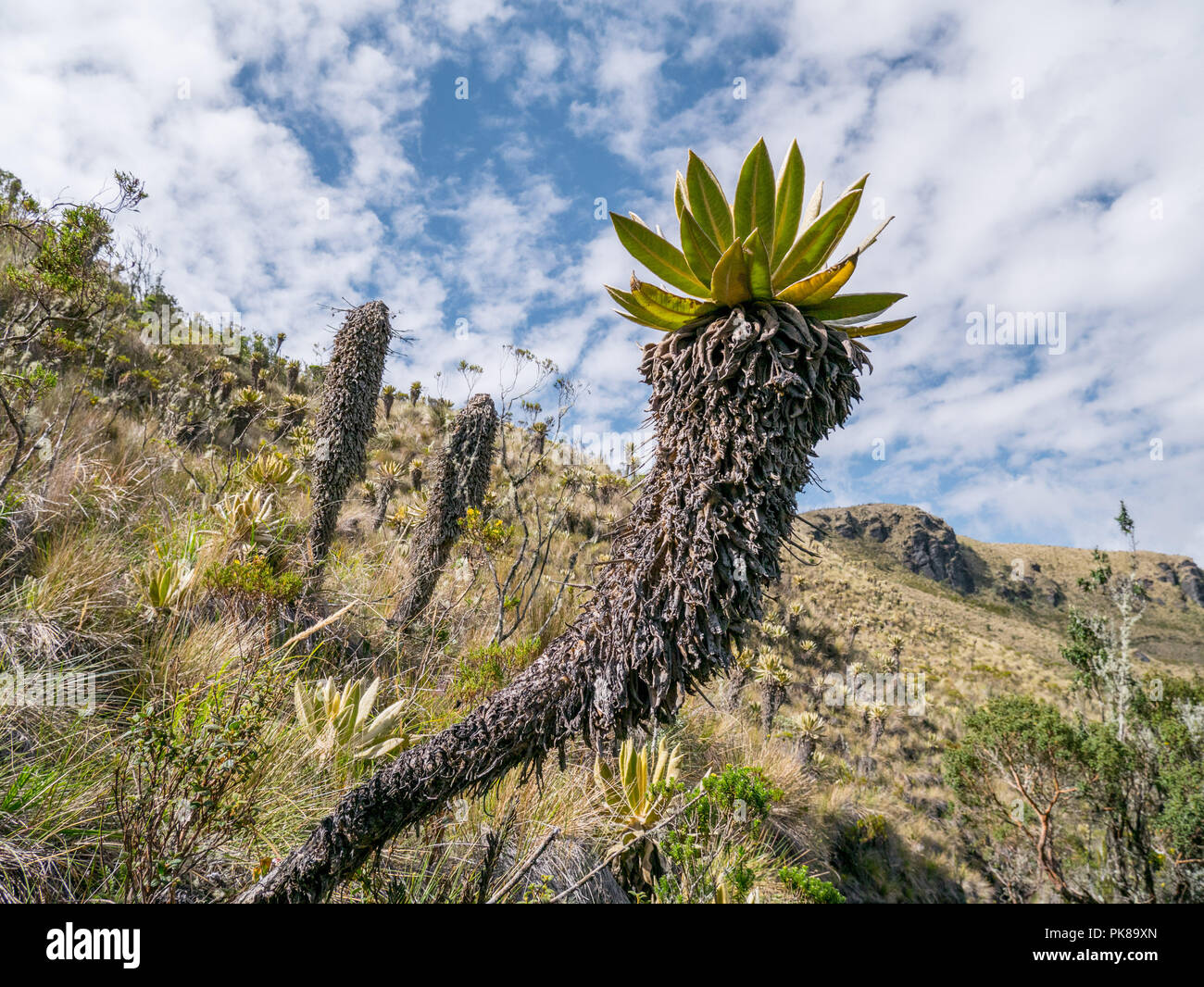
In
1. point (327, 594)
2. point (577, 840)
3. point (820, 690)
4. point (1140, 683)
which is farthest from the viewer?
point (820, 690)

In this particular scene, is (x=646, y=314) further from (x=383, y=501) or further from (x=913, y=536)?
(x=913, y=536)

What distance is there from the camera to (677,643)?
149 centimetres

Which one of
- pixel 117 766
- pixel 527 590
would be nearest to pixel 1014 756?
pixel 527 590

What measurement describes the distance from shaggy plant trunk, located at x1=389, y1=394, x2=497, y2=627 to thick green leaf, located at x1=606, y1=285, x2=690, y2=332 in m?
5.46

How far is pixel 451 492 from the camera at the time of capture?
7.18 metres

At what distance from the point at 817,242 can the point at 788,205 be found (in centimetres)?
19

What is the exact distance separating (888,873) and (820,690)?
249 inches

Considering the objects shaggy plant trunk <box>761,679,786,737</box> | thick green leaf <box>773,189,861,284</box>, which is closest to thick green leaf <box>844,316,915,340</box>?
thick green leaf <box>773,189,861,284</box>

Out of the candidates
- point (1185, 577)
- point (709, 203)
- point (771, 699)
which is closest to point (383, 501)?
point (771, 699)

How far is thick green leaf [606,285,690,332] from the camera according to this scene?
169cm

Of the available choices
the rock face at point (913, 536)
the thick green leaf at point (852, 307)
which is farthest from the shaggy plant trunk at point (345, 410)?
the rock face at point (913, 536)

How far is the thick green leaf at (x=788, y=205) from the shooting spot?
1697 millimetres

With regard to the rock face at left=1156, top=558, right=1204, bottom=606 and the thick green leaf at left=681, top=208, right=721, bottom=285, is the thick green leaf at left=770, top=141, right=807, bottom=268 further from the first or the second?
the rock face at left=1156, top=558, right=1204, bottom=606
